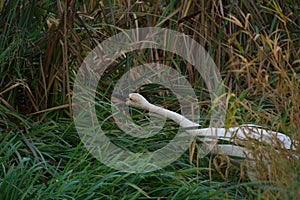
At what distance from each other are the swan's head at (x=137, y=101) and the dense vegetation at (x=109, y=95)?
0.10m

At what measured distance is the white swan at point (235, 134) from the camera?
8.60 ft

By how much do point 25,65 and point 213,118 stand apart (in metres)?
1.16

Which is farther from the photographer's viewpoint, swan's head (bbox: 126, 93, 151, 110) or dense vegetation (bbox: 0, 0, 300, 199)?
swan's head (bbox: 126, 93, 151, 110)

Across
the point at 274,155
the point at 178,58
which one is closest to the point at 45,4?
the point at 178,58

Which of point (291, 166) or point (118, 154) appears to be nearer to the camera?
point (291, 166)

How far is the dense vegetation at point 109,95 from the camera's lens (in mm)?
2674

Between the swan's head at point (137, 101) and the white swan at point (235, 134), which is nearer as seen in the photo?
the white swan at point (235, 134)

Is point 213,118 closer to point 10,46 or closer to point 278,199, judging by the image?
point 278,199

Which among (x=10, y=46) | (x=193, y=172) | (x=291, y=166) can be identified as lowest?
(x=193, y=172)

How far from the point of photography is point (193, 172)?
304 cm

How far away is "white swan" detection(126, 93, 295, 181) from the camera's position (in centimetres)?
262

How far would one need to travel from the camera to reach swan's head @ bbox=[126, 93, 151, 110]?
11.5 ft

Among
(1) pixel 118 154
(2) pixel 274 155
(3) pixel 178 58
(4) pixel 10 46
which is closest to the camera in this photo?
(2) pixel 274 155

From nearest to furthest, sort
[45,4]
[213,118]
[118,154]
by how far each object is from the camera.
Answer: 1. [118,154]
2. [213,118]
3. [45,4]
